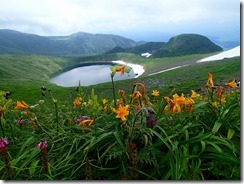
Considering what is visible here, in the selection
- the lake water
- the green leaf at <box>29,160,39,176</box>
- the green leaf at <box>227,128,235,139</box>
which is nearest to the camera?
the green leaf at <box>29,160,39,176</box>

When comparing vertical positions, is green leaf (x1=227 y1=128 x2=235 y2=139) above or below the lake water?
above

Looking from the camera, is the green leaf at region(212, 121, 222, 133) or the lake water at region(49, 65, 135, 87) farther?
the lake water at region(49, 65, 135, 87)

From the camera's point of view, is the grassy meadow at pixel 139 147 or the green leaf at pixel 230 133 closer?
the grassy meadow at pixel 139 147

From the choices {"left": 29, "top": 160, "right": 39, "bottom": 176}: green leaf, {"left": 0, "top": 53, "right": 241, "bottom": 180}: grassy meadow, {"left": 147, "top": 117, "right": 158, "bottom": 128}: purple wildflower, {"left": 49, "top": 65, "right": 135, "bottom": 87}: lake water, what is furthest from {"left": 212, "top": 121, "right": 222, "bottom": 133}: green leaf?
{"left": 49, "top": 65, "right": 135, "bottom": 87}: lake water

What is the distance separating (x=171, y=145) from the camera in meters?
2.81

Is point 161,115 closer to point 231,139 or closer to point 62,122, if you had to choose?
point 231,139

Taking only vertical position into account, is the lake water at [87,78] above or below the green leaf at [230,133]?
below

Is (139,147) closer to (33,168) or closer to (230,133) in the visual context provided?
(230,133)

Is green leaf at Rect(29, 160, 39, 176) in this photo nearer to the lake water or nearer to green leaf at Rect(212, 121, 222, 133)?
green leaf at Rect(212, 121, 222, 133)

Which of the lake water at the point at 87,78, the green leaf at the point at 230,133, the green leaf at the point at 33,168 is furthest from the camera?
the lake water at the point at 87,78

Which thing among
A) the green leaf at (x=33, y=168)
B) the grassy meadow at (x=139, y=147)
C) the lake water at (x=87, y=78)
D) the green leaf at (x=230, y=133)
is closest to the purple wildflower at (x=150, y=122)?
the grassy meadow at (x=139, y=147)

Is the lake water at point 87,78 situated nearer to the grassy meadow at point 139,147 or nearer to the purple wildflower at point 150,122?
the grassy meadow at point 139,147

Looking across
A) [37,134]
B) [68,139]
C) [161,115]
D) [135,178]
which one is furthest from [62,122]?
[135,178]

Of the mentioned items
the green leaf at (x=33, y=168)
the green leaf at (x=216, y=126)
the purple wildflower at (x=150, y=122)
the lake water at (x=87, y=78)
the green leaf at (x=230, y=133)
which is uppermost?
the purple wildflower at (x=150, y=122)
